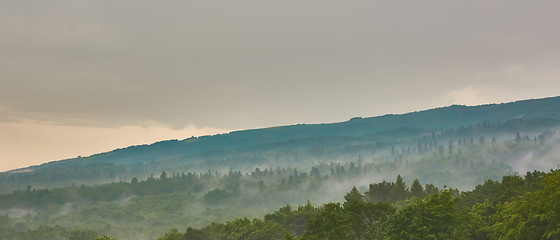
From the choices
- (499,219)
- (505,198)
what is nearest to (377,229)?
(499,219)

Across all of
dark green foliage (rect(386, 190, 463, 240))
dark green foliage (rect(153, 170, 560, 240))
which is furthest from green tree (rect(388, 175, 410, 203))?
dark green foliage (rect(386, 190, 463, 240))

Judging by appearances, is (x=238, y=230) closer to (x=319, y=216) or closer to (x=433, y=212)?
(x=319, y=216)

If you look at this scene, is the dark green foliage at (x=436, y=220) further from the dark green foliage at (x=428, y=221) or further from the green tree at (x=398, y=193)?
the green tree at (x=398, y=193)

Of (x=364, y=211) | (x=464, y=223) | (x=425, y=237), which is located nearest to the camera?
(x=425, y=237)

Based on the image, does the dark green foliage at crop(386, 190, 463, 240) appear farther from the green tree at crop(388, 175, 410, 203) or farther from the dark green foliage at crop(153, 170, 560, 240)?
the green tree at crop(388, 175, 410, 203)

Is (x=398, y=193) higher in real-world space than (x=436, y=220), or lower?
lower

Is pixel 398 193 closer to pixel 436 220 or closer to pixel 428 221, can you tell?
pixel 428 221

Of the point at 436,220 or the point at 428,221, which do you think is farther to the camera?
the point at 428,221

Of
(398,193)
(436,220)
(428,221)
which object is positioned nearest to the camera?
(436,220)

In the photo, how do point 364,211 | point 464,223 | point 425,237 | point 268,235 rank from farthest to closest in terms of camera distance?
point 268,235 → point 364,211 → point 464,223 → point 425,237

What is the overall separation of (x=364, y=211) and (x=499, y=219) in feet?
71.2

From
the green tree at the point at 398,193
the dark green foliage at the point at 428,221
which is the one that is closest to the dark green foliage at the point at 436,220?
the dark green foliage at the point at 428,221

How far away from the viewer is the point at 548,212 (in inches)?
2576

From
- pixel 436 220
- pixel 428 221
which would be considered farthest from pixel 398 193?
pixel 436 220
